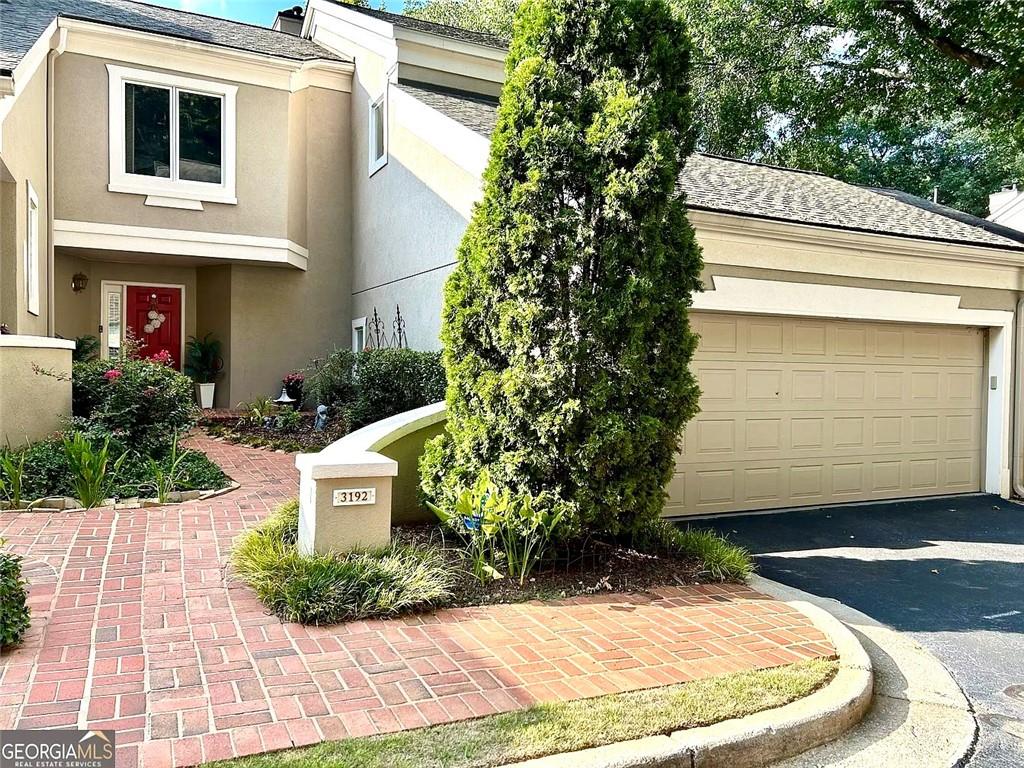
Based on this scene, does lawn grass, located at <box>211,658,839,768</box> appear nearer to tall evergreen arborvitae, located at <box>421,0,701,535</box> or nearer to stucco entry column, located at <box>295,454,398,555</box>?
tall evergreen arborvitae, located at <box>421,0,701,535</box>

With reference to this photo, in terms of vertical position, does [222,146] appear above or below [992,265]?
above

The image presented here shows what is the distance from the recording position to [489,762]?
2.97m

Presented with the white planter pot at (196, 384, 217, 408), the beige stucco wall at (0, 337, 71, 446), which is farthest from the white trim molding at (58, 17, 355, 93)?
the beige stucco wall at (0, 337, 71, 446)

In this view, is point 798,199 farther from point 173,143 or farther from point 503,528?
point 173,143

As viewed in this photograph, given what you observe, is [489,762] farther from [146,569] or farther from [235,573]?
[146,569]

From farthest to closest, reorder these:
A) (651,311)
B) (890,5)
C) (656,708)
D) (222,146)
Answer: (890,5) → (222,146) → (651,311) → (656,708)

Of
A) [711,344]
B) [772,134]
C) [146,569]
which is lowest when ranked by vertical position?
[146,569]

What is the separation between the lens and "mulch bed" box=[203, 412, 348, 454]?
9.78m

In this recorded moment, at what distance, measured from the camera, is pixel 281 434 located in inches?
426

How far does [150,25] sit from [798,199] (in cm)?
1145

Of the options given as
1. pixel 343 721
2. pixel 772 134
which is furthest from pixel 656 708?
pixel 772 134

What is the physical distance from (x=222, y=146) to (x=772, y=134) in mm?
13778

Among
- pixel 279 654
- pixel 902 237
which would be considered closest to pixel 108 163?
pixel 279 654

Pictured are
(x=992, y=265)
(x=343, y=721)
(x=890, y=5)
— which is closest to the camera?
(x=343, y=721)
